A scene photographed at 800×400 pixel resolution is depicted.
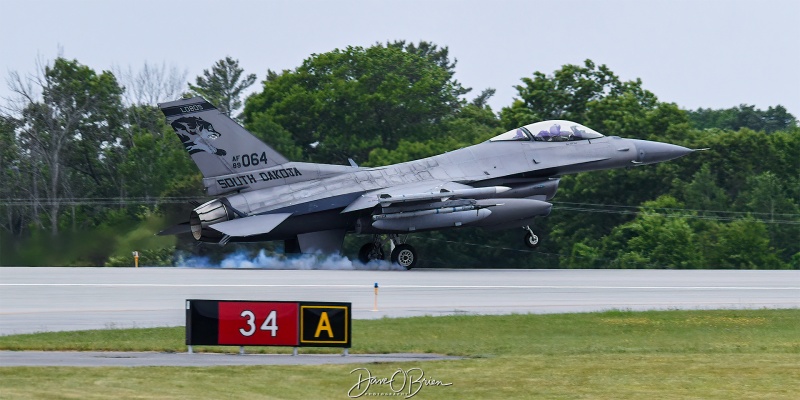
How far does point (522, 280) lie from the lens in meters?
29.9

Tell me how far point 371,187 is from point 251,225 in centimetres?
358

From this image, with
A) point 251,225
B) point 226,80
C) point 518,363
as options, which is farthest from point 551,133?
point 226,80

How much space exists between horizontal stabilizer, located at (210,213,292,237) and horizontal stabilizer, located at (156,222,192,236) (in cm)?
143

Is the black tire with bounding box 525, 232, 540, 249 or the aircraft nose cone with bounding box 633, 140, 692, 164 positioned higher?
the aircraft nose cone with bounding box 633, 140, 692, 164

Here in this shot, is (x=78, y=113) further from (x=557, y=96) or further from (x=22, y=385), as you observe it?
(x=22, y=385)

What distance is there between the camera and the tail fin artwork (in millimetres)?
32125

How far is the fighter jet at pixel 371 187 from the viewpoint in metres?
32.1

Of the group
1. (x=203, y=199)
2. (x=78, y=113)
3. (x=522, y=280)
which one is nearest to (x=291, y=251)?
(x=522, y=280)

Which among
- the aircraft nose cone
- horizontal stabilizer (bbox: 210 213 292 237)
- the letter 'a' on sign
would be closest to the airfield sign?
the letter 'a' on sign

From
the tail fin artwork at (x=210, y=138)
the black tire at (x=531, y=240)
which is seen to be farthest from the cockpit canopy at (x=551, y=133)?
the tail fin artwork at (x=210, y=138)

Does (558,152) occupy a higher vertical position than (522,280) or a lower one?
higher

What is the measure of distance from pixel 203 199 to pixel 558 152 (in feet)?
56.1

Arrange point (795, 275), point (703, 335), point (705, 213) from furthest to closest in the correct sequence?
point (705, 213) < point (795, 275) < point (703, 335)

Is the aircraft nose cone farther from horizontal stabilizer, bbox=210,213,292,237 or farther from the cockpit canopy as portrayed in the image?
horizontal stabilizer, bbox=210,213,292,237
